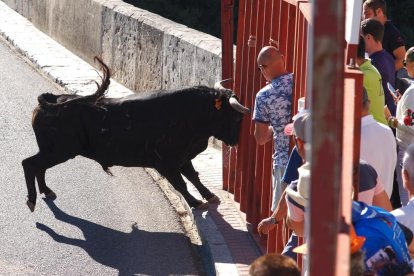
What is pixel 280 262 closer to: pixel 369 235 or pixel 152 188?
pixel 369 235

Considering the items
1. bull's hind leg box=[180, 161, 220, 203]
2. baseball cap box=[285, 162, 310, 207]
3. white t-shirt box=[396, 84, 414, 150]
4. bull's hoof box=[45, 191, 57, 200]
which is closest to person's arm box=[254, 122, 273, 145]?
white t-shirt box=[396, 84, 414, 150]

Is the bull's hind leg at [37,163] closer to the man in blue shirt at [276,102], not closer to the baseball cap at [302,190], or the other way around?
the man in blue shirt at [276,102]

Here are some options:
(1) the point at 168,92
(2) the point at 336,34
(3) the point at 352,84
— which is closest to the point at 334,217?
(2) the point at 336,34

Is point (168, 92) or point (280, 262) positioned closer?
point (280, 262)

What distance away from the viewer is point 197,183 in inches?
374

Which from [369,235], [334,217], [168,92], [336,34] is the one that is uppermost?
[336,34]

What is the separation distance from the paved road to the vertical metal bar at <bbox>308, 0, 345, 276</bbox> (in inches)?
225

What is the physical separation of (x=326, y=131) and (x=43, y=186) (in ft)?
25.6

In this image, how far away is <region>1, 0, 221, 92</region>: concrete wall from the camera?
40.3ft

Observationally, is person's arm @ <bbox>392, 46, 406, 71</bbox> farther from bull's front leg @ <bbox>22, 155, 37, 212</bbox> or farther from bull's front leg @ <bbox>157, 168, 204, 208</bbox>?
bull's front leg @ <bbox>22, 155, 37, 212</bbox>

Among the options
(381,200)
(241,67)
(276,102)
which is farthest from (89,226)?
(381,200)

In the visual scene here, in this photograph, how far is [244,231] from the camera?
8680 millimetres

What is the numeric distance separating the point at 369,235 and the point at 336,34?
1909mm

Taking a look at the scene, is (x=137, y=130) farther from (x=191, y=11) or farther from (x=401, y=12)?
(x=191, y=11)
